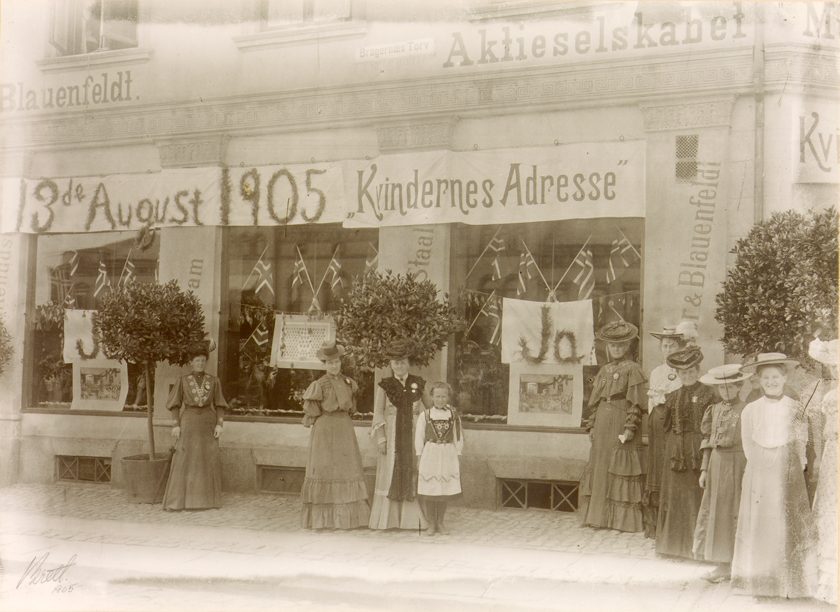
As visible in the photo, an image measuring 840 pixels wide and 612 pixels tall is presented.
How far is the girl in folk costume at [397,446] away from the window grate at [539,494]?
141 cm

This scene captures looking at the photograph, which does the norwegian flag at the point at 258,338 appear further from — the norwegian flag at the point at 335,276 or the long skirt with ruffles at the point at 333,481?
the long skirt with ruffles at the point at 333,481

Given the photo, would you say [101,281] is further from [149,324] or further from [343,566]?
[343,566]

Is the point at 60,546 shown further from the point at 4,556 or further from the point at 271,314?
the point at 271,314

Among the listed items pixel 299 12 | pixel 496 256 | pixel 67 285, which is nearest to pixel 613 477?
pixel 496 256

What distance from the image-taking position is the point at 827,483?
5273 millimetres

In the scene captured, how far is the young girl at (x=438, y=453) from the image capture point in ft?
23.5

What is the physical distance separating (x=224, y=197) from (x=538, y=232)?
152 inches

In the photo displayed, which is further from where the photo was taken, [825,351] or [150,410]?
[150,410]

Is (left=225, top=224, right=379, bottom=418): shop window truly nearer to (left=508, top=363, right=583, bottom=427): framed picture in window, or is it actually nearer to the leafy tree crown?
the leafy tree crown

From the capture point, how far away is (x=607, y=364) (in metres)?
7.64

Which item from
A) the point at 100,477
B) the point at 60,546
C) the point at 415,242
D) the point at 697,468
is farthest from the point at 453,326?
the point at 100,477

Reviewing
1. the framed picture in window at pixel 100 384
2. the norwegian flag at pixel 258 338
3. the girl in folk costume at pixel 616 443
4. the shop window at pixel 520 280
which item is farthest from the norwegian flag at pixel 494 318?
the framed picture in window at pixel 100 384

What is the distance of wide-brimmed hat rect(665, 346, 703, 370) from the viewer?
252 inches

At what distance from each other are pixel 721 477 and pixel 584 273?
3012mm
